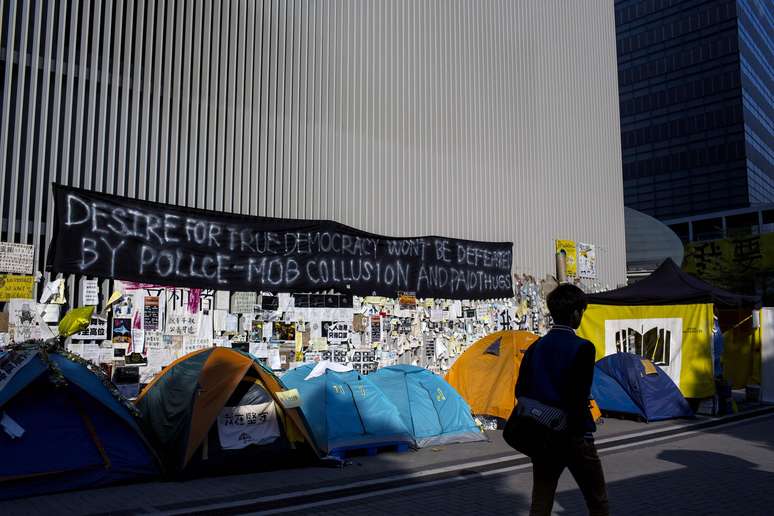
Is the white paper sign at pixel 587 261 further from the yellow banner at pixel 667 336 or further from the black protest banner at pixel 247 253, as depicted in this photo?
the black protest banner at pixel 247 253

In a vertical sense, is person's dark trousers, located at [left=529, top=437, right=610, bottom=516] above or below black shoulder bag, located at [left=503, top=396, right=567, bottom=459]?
below

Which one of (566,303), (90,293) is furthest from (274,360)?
(566,303)

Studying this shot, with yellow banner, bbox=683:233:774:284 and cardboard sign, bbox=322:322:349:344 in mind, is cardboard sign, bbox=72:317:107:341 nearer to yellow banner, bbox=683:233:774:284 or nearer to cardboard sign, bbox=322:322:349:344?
cardboard sign, bbox=322:322:349:344

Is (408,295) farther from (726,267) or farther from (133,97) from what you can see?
(726,267)

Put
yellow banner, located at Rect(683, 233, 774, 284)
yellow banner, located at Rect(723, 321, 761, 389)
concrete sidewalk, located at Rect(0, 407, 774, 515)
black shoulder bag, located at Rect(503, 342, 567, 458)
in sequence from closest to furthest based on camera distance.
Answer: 1. black shoulder bag, located at Rect(503, 342, 567, 458)
2. concrete sidewalk, located at Rect(0, 407, 774, 515)
3. yellow banner, located at Rect(723, 321, 761, 389)
4. yellow banner, located at Rect(683, 233, 774, 284)

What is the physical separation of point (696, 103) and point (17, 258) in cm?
7805

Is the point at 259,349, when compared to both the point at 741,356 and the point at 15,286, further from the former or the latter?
the point at 741,356

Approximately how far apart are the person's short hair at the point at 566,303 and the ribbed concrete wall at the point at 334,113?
661 centimetres

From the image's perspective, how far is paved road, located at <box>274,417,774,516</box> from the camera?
6.22 metres

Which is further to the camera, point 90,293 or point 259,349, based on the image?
point 259,349

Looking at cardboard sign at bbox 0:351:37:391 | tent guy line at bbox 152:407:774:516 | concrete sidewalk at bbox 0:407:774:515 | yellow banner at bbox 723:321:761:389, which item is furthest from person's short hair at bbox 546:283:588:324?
yellow banner at bbox 723:321:761:389

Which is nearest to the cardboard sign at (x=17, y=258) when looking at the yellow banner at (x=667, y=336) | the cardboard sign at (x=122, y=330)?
the cardboard sign at (x=122, y=330)

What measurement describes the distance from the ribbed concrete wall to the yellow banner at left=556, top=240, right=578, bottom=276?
0.28m

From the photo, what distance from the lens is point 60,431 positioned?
22.5 feet
